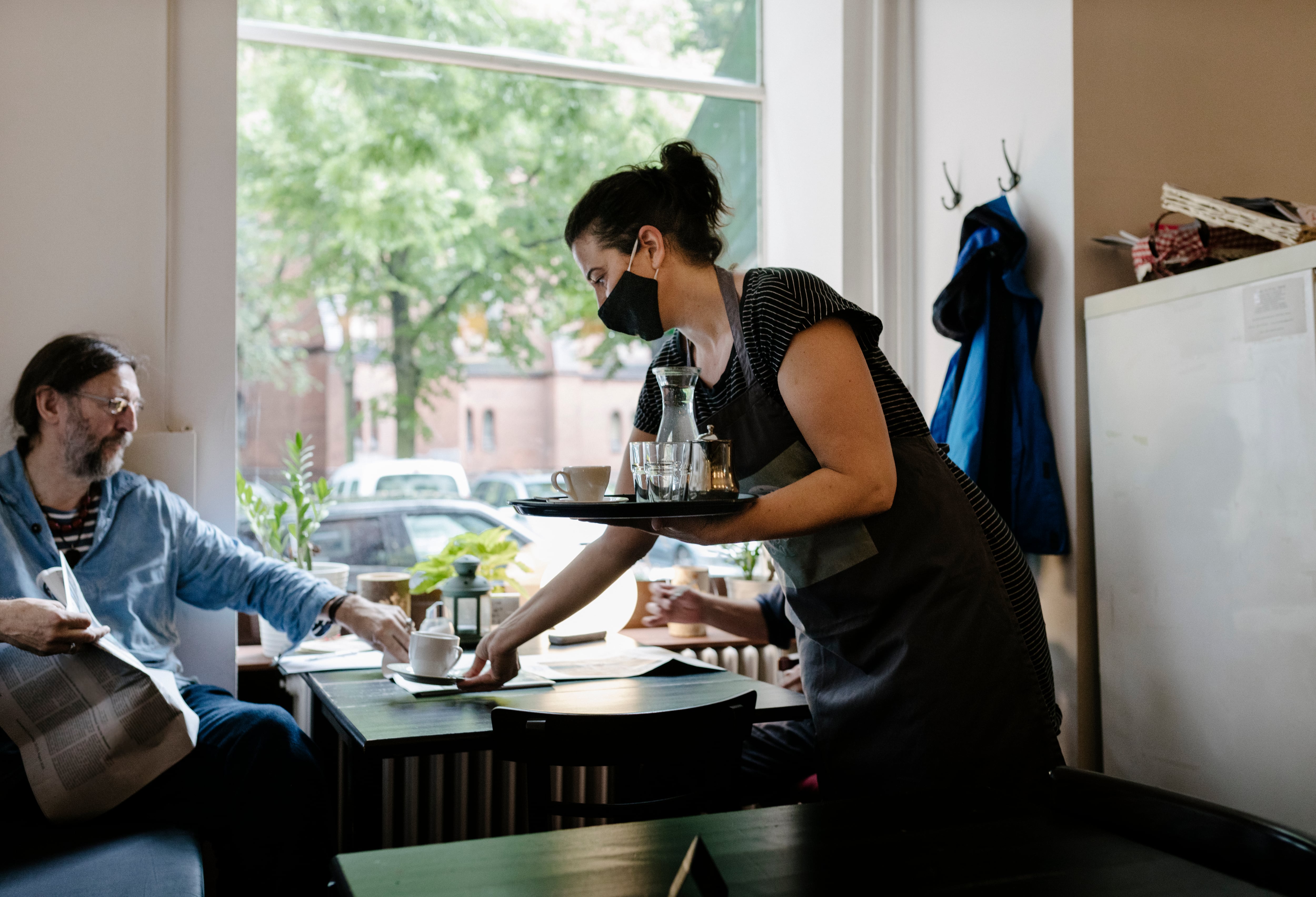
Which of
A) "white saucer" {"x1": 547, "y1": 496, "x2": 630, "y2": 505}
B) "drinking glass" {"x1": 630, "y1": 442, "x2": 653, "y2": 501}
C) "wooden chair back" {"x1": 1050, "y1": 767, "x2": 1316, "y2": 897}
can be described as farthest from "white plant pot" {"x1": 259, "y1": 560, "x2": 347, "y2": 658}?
"wooden chair back" {"x1": 1050, "y1": 767, "x2": 1316, "y2": 897}

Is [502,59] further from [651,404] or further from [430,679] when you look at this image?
[430,679]

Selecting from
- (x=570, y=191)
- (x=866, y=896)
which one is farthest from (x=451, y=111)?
(x=866, y=896)

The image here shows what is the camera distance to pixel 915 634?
4.94 ft

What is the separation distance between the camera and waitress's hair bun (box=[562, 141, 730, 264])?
1.62 m

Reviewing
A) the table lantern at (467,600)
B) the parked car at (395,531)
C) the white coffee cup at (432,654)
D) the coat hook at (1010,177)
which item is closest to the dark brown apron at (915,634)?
the white coffee cup at (432,654)

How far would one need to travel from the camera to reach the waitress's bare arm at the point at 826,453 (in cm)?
138

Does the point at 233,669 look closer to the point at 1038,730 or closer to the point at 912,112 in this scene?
the point at 1038,730

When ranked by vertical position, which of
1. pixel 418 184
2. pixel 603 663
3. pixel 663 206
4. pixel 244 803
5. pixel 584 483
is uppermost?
pixel 418 184

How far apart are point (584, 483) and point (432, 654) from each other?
68 centimetres

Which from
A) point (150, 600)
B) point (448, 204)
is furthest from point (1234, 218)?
point (150, 600)

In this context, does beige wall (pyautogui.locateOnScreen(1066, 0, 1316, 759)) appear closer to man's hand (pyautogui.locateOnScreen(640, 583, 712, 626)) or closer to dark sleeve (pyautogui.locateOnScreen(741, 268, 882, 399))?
man's hand (pyautogui.locateOnScreen(640, 583, 712, 626))

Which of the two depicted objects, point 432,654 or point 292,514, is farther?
point 292,514

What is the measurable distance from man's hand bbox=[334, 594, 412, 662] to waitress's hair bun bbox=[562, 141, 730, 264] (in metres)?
0.95

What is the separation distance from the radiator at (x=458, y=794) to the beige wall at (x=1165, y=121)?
1.22 meters
